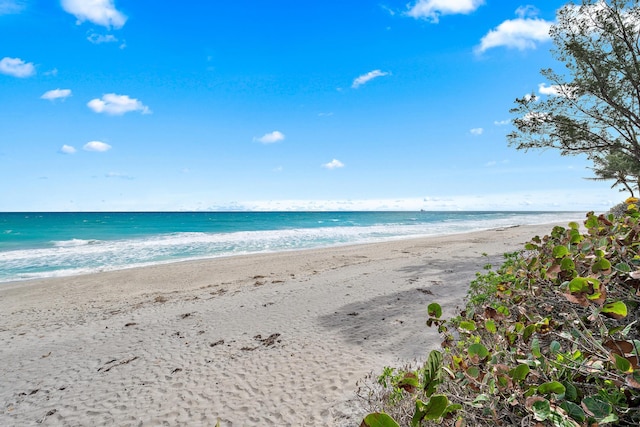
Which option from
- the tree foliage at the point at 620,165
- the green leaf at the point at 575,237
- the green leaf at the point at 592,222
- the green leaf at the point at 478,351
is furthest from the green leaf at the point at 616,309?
the tree foliage at the point at 620,165

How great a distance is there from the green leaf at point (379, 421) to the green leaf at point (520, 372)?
2.31 ft

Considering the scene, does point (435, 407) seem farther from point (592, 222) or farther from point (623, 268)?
point (592, 222)

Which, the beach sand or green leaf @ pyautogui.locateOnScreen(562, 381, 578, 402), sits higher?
green leaf @ pyautogui.locateOnScreen(562, 381, 578, 402)

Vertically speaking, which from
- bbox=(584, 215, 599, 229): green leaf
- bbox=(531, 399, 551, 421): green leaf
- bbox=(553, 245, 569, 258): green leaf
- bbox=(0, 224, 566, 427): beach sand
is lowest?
bbox=(0, 224, 566, 427): beach sand

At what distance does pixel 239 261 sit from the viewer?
17.4 meters

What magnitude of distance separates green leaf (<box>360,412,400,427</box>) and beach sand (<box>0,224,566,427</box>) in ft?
9.72

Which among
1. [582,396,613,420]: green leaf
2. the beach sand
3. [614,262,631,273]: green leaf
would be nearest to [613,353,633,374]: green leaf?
[582,396,613,420]: green leaf

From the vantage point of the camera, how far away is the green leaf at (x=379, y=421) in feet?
3.34

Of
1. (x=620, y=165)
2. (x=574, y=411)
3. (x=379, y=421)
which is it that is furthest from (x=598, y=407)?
(x=620, y=165)

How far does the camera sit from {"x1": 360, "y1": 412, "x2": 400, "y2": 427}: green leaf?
1.02 metres

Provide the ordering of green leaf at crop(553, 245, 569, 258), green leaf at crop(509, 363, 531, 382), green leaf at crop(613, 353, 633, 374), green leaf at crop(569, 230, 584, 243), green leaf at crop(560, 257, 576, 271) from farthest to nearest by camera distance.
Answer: green leaf at crop(569, 230, 584, 243), green leaf at crop(553, 245, 569, 258), green leaf at crop(560, 257, 576, 271), green leaf at crop(509, 363, 531, 382), green leaf at crop(613, 353, 633, 374)

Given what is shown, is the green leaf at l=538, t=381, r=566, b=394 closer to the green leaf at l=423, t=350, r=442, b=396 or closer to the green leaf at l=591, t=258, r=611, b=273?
the green leaf at l=423, t=350, r=442, b=396

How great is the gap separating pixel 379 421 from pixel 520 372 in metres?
0.74

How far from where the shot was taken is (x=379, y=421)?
1048mm
